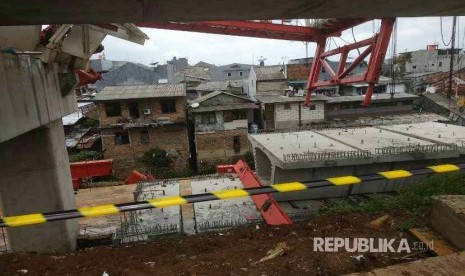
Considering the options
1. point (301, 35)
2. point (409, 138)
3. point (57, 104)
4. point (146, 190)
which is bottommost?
point (146, 190)

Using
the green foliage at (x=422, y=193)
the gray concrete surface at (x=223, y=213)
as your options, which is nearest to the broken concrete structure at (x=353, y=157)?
the gray concrete surface at (x=223, y=213)

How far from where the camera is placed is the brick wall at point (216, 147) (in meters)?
27.1

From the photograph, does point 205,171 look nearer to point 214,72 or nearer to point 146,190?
point 146,190

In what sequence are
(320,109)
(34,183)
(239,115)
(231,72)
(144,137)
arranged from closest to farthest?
(34,183) < (144,137) < (239,115) < (320,109) < (231,72)

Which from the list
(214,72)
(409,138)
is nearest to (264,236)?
(409,138)

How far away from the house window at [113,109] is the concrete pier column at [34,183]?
1925 centimetres

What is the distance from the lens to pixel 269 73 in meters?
34.8

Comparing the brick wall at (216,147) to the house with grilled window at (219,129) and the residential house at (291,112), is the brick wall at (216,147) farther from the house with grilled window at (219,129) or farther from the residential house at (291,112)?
the residential house at (291,112)

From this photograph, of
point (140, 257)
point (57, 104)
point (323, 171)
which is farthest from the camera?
point (323, 171)

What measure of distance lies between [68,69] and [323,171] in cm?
834

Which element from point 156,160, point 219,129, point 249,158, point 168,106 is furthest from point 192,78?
point 249,158

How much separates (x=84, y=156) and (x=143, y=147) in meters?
4.66

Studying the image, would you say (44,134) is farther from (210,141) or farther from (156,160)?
(210,141)

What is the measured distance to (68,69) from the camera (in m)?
7.74
